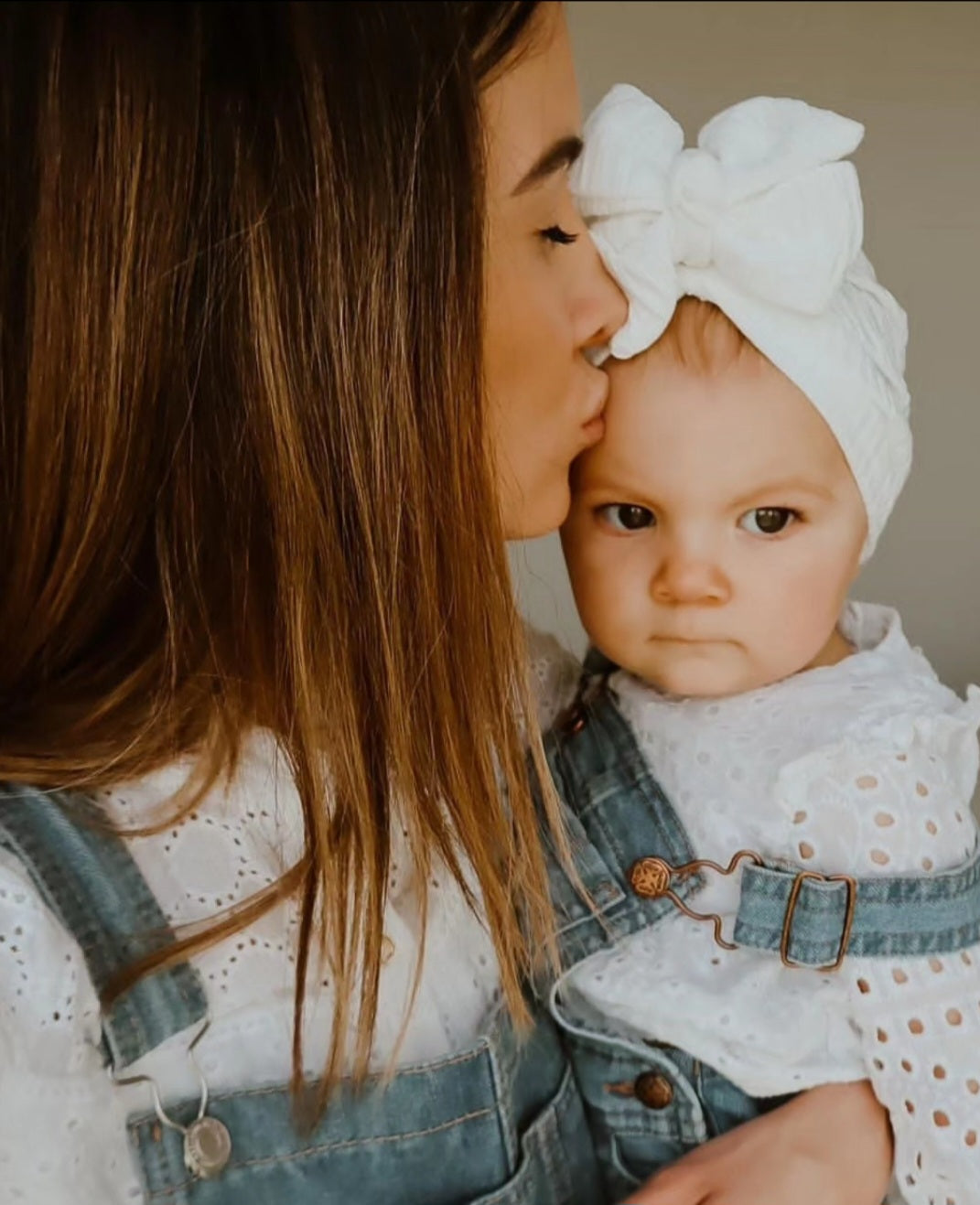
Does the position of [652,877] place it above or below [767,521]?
below

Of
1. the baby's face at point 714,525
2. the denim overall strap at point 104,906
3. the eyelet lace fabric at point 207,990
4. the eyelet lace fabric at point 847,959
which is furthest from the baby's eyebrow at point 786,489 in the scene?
the denim overall strap at point 104,906

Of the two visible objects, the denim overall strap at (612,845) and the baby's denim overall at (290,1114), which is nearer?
the baby's denim overall at (290,1114)

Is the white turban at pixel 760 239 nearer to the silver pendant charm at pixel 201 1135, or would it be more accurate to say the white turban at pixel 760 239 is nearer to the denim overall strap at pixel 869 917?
the denim overall strap at pixel 869 917

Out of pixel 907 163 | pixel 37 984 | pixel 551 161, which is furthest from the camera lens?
pixel 907 163

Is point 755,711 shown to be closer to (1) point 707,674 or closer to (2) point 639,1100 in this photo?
(1) point 707,674

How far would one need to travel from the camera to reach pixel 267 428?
0.61 metres

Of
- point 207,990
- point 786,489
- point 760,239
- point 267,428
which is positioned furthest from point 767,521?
point 207,990

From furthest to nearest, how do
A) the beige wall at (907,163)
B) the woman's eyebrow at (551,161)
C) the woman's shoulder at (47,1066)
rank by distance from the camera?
the beige wall at (907,163) < the woman's eyebrow at (551,161) < the woman's shoulder at (47,1066)

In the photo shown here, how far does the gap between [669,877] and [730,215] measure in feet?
Answer: 1.22

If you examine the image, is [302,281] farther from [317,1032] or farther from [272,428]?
[317,1032]

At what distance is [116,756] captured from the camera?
63cm

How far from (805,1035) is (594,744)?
0.22 meters

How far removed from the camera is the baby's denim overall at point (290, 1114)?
0.60 m

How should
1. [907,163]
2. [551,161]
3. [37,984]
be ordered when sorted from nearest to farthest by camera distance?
[37,984], [551,161], [907,163]
